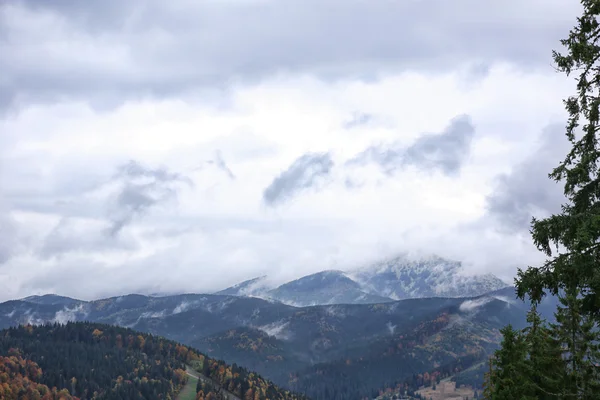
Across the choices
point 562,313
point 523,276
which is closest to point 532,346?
point 562,313

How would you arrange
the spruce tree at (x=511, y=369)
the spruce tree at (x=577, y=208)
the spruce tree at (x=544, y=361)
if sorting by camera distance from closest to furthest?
the spruce tree at (x=577, y=208), the spruce tree at (x=544, y=361), the spruce tree at (x=511, y=369)

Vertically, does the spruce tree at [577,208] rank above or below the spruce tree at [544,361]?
above

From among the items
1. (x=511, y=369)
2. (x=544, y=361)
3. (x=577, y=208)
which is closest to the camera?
(x=577, y=208)

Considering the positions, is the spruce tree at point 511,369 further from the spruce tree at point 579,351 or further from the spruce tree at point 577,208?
the spruce tree at point 577,208

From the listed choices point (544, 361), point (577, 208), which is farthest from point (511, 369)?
point (577, 208)

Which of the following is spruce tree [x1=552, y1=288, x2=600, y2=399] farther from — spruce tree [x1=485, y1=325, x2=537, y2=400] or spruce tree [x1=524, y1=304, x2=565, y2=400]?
spruce tree [x1=485, y1=325, x2=537, y2=400]

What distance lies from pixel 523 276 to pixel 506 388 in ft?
65.9

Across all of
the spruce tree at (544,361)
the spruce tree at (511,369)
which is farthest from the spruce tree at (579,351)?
the spruce tree at (511,369)

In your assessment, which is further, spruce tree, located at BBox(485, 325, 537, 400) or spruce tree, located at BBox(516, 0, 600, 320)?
spruce tree, located at BBox(485, 325, 537, 400)

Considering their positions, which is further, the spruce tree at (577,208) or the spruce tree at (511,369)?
the spruce tree at (511,369)

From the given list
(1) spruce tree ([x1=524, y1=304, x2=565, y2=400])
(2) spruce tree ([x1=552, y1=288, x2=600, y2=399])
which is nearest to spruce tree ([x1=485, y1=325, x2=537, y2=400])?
(1) spruce tree ([x1=524, y1=304, x2=565, y2=400])

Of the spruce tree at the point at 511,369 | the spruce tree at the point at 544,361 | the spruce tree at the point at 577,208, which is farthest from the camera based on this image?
the spruce tree at the point at 511,369

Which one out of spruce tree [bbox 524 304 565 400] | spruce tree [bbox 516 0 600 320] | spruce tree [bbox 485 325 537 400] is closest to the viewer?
spruce tree [bbox 516 0 600 320]

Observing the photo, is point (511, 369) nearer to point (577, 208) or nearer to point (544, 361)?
point (544, 361)
